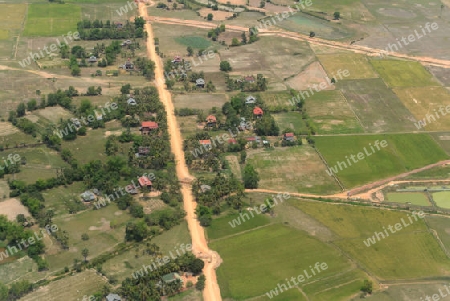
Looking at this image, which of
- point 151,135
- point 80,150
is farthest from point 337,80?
point 80,150

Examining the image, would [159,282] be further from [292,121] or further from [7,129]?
[292,121]

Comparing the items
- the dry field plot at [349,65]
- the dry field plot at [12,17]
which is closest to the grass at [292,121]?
the dry field plot at [349,65]

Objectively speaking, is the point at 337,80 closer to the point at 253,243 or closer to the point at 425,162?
the point at 425,162

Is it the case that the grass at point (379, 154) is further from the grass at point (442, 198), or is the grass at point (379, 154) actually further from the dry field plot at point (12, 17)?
the dry field plot at point (12, 17)

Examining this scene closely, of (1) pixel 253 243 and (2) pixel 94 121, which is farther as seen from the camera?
(2) pixel 94 121

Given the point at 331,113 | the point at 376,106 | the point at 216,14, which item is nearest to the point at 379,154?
the point at 331,113

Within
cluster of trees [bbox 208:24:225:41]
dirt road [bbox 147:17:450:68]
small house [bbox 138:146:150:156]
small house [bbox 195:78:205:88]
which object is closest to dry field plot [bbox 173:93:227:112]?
small house [bbox 195:78:205:88]
